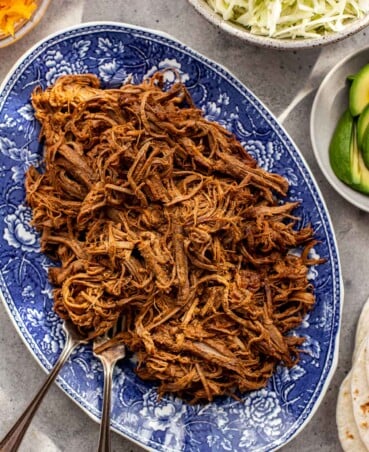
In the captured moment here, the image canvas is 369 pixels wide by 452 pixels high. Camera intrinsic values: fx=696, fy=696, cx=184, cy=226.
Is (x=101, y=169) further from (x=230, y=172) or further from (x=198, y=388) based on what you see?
(x=198, y=388)

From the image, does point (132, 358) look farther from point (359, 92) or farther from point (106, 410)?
point (359, 92)

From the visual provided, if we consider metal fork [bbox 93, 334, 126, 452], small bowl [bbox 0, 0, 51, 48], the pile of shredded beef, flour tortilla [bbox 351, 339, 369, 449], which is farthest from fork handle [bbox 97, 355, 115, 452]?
small bowl [bbox 0, 0, 51, 48]

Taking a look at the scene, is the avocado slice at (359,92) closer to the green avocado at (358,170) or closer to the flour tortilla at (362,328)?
the green avocado at (358,170)

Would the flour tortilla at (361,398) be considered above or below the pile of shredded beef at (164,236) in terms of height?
below

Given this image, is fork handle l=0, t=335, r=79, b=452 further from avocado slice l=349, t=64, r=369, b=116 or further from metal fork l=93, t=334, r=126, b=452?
avocado slice l=349, t=64, r=369, b=116

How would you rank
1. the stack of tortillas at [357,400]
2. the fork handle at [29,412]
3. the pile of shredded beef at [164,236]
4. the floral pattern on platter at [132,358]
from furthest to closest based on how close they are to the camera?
the stack of tortillas at [357,400] → the floral pattern on platter at [132,358] → the pile of shredded beef at [164,236] → the fork handle at [29,412]

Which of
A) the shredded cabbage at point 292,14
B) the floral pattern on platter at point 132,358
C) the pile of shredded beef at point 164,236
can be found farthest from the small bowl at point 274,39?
the pile of shredded beef at point 164,236
